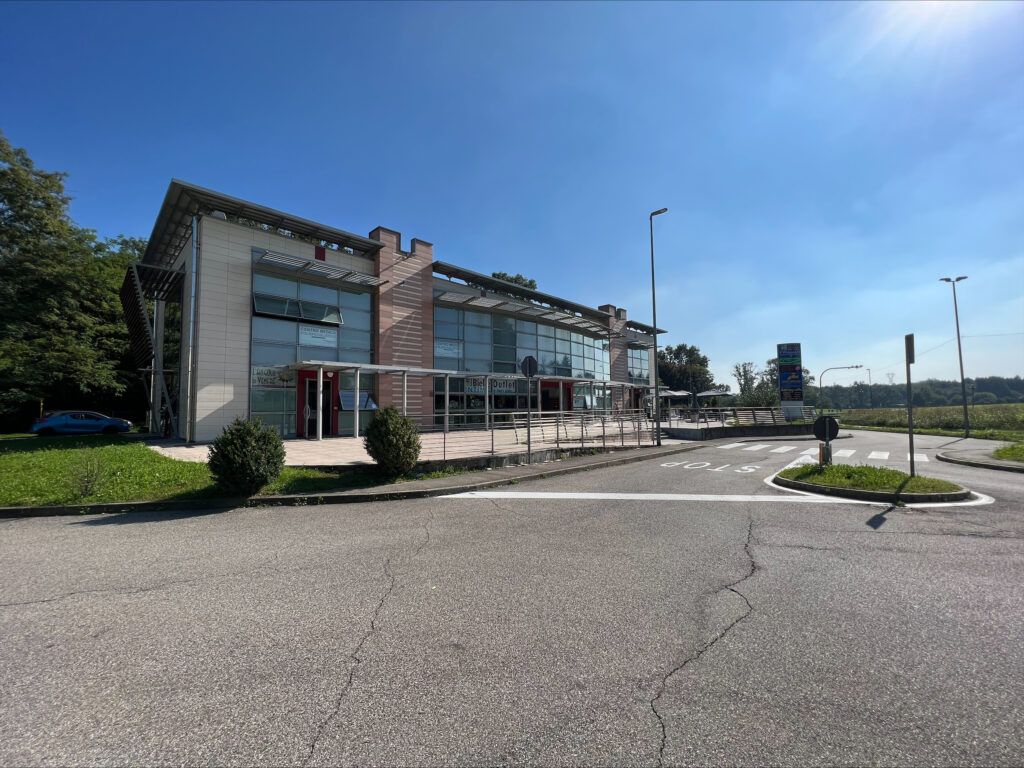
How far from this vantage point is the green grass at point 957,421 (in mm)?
27609

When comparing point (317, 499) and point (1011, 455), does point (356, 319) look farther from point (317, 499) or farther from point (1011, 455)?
point (1011, 455)

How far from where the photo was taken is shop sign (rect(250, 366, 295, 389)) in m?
18.6

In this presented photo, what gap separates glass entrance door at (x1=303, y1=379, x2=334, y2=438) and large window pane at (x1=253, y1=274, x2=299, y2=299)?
395 centimetres

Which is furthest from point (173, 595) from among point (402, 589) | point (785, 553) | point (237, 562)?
point (785, 553)

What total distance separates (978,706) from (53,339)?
2991 cm

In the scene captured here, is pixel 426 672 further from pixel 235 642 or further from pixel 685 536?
pixel 685 536

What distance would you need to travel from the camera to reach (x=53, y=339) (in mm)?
20578

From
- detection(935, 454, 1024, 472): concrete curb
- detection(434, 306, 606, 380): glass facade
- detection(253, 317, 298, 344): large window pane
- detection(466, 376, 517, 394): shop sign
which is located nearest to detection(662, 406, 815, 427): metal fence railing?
detection(434, 306, 606, 380): glass facade

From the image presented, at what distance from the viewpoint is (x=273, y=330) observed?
19.3 metres

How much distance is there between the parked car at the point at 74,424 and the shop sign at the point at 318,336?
13708 mm

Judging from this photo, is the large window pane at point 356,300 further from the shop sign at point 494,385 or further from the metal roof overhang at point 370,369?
the shop sign at point 494,385

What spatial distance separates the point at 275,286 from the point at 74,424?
46.8 ft

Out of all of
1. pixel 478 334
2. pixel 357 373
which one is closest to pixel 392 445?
pixel 357 373

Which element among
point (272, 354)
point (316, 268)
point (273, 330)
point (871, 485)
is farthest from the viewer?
point (316, 268)
